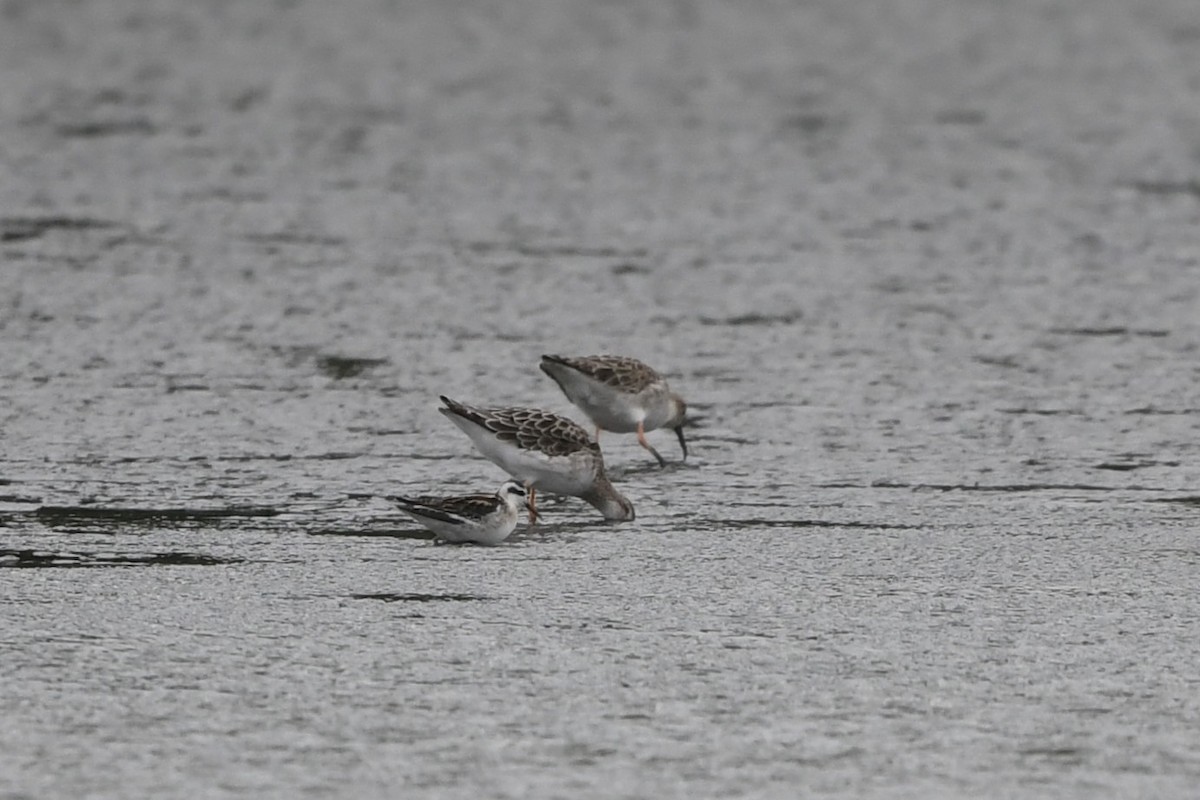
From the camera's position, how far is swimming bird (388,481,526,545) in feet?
32.2

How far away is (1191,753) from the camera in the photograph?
7082 millimetres

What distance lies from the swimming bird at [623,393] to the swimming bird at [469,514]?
205cm

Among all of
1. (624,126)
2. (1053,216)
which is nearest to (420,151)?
(624,126)

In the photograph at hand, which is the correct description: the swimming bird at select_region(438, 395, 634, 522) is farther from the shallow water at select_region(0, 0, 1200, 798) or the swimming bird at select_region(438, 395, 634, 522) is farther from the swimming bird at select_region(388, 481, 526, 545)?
the swimming bird at select_region(388, 481, 526, 545)

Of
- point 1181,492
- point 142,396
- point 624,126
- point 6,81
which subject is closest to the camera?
point 1181,492

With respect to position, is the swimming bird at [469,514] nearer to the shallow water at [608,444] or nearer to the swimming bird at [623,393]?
the shallow water at [608,444]

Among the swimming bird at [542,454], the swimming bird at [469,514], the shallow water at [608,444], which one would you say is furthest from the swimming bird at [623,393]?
the swimming bird at [469,514]

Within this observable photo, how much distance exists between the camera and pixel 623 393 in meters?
A: 12.0

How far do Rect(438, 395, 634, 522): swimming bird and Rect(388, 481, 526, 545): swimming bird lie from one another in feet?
1.90

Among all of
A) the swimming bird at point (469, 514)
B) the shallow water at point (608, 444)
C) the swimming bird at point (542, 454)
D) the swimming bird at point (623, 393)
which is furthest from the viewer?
the swimming bird at point (623, 393)

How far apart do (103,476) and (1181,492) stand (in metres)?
5.22

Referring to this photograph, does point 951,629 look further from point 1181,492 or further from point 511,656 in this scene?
point 1181,492

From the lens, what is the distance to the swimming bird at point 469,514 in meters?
9.80

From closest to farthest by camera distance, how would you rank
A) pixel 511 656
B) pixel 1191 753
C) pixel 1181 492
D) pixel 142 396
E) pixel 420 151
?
1. pixel 1191 753
2. pixel 511 656
3. pixel 1181 492
4. pixel 142 396
5. pixel 420 151
